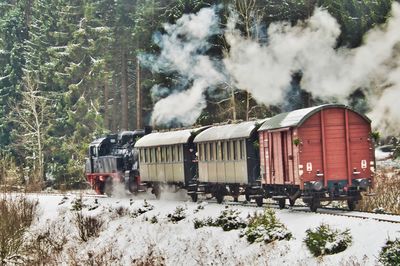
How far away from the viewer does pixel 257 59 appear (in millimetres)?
35250

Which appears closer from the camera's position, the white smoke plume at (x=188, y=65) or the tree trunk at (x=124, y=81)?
the white smoke plume at (x=188, y=65)

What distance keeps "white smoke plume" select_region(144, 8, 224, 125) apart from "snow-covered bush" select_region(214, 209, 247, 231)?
17.8 metres

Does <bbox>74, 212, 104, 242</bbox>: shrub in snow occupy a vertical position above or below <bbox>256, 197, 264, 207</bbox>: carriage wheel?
below

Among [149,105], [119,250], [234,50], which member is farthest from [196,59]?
[119,250]

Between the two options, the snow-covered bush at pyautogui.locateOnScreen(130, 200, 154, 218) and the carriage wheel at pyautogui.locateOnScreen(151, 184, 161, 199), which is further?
the carriage wheel at pyautogui.locateOnScreen(151, 184, 161, 199)

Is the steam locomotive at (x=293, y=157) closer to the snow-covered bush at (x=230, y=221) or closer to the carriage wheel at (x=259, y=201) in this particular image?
the carriage wheel at (x=259, y=201)

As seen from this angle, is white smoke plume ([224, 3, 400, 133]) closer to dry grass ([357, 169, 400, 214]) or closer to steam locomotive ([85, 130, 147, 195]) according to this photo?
steam locomotive ([85, 130, 147, 195])

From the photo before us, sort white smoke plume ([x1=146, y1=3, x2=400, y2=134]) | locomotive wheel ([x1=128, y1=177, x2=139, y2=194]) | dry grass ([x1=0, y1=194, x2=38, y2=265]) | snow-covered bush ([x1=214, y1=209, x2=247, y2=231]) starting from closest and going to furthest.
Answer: snow-covered bush ([x1=214, y1=209, x2=247, y2=231]) → dry grass ([x1=0, y1=194, x2=38, y2=265]) → white smoke plume ([x1=146, y1=3, x2=400, y2=134]) → locomotive wheel ([x1=128, y1=177, x2=139, y2=194])

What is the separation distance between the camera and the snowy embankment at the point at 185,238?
52.4ft

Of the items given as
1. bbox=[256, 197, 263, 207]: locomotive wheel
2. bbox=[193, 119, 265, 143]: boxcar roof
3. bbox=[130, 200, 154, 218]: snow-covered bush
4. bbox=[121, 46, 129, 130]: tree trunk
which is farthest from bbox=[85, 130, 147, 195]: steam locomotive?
bbox=[121, 46, 129, 130]: tree trunk

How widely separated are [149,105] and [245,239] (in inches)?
1405

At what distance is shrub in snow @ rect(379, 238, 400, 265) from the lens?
13.6m

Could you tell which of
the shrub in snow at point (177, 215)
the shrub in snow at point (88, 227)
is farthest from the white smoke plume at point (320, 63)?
the shrub in snow at point (88, 227)

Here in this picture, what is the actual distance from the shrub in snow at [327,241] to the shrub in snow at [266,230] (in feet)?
4.18
